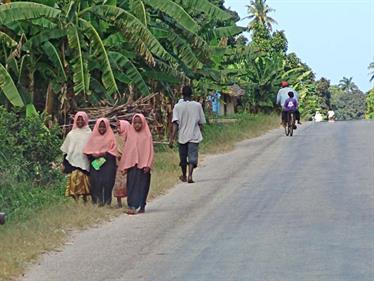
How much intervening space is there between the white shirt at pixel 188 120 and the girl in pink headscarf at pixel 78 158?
3.37m

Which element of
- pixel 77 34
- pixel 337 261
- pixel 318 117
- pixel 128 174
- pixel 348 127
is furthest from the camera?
pixel 318 117

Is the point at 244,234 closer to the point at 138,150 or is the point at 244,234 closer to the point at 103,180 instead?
the point at 138,150

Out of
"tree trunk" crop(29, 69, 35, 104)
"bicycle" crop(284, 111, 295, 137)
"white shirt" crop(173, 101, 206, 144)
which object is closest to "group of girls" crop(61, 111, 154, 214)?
"white shirt" crop(173, 101, 206, 144)

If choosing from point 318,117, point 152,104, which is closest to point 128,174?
point 152,104

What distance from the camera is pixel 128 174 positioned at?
13391 mm

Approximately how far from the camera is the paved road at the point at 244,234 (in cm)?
879

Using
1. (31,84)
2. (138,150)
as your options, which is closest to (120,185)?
(138,150)

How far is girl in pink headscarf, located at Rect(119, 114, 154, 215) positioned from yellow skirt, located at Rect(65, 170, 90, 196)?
2.21 feet

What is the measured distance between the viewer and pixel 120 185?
13.7 metres

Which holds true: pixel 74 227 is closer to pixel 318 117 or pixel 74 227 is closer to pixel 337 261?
pixel 337 261

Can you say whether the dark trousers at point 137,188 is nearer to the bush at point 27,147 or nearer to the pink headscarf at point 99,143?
the pink headscarf at point 99,143

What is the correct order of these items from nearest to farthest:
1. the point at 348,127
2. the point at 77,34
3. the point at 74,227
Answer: the point at 74,227 < the point at 77,34 < the point at 348,127

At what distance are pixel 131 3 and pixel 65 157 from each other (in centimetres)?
633

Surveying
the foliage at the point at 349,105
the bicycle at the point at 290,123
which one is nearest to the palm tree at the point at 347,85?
the foliage at the point at 349,105
